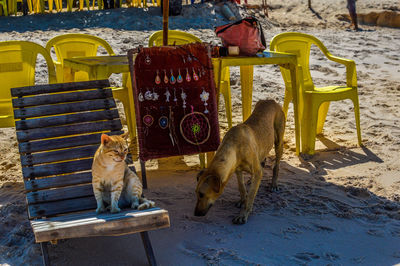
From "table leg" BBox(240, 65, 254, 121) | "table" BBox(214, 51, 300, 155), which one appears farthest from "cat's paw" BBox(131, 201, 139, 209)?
"table leg" BBox(240, 65, 254, 121)

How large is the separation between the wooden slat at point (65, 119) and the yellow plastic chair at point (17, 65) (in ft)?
4.69

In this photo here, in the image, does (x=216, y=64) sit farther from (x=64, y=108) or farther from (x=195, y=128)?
(x=64, y=108)

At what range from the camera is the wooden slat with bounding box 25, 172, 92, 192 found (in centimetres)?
376

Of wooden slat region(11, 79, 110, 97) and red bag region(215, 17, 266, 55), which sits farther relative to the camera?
red bag region(215, 17, 266, 55)

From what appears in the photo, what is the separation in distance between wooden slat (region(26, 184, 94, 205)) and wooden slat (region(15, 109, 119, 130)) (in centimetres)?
72

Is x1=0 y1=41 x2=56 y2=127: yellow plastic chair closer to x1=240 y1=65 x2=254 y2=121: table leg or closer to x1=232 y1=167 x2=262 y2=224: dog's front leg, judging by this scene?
x1=240 y1=65 x2=254 y2=121: table leg

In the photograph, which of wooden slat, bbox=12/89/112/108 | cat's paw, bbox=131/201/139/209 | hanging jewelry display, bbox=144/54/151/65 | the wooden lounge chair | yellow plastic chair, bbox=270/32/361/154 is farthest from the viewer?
yellow plastic chair, bbox=270/32/361/154

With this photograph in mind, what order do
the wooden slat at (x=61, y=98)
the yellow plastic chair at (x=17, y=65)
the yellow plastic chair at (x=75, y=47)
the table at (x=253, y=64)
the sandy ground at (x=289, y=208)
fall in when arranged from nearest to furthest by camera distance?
the sandy ground at (x=289, y=208)
the wooden slat at (x=61, y=98)
the table at (x=253, y=64)
the yellow plastic chair at (x=17, y=65)
the yellow plastic chair at (x=75, y=47)

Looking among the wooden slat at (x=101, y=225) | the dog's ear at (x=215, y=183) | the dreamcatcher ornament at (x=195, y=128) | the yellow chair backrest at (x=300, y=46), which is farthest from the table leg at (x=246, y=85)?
the wooden slat at (x=101, y=225)

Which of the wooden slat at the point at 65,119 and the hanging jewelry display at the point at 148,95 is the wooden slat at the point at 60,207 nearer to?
the wooden slat at the point at 65,119

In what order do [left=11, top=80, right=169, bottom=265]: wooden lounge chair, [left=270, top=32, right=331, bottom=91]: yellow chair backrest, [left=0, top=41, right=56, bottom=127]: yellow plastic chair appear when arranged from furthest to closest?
[left=270, top=32, right=331, bottom=91]: yellow chair backrest, [left=0, top=41, right=56, bottom=127]: yellow plastic chair, [left=11, top=80, right=169, bottom=265]: wooden lounge chair

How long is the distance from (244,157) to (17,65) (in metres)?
3.06

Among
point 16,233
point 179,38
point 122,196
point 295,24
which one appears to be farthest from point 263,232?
point 295,24

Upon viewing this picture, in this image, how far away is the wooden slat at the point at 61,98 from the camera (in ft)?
14.3
